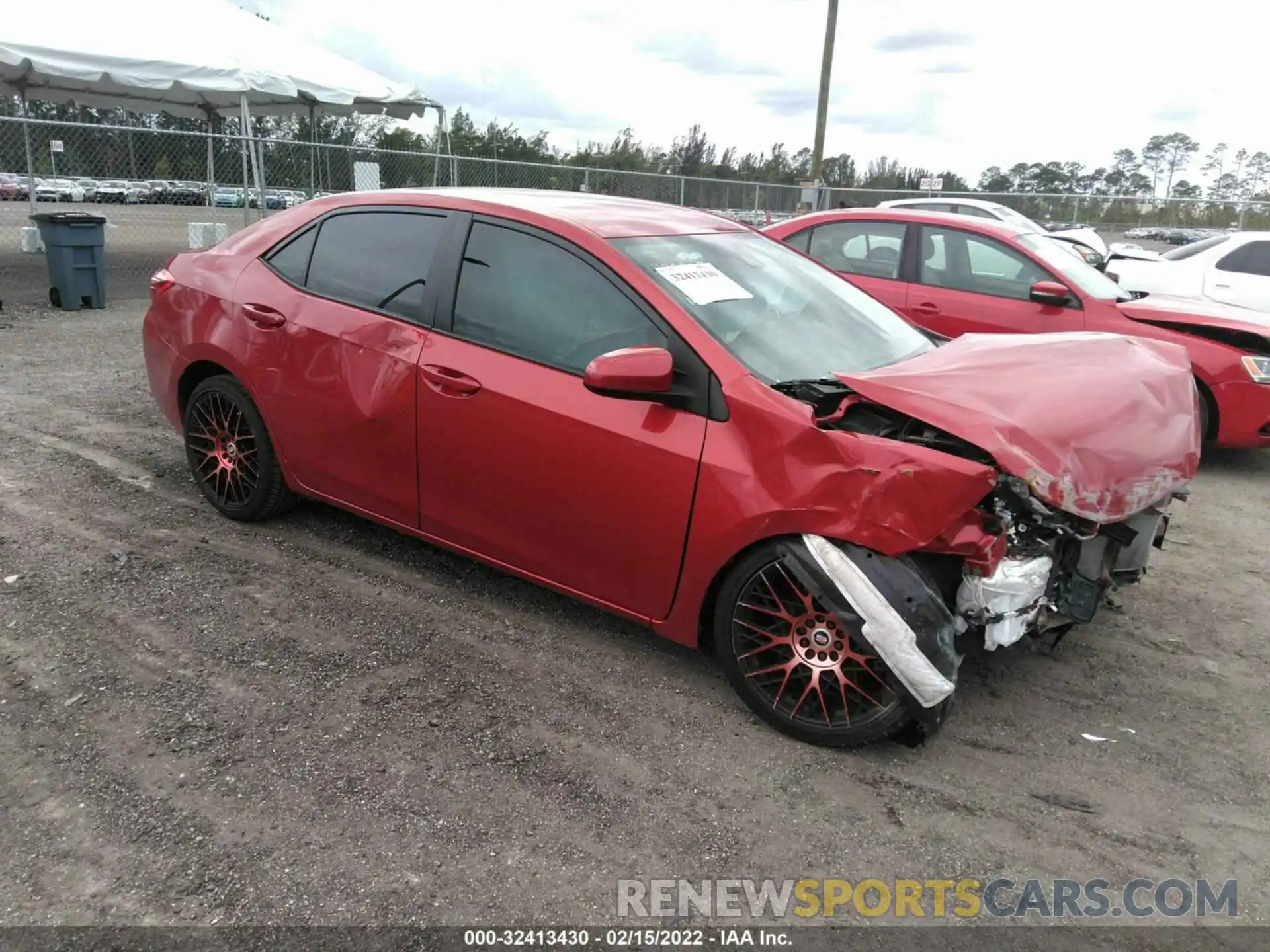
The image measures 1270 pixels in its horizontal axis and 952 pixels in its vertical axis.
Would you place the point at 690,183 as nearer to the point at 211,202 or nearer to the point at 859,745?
the point at 211,202

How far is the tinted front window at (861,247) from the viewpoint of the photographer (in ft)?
24.0

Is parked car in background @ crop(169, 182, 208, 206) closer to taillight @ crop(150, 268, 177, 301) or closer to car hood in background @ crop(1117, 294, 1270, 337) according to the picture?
taillight @ crop(150, 268, 177, 301)

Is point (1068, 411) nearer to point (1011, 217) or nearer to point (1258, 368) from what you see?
point (1258, 368)

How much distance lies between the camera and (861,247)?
7465 millimetres

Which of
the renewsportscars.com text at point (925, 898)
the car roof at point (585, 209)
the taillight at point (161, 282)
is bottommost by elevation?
the renewsportscars.com text at point (925, 898)

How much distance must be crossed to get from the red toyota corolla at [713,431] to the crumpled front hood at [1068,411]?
1cm

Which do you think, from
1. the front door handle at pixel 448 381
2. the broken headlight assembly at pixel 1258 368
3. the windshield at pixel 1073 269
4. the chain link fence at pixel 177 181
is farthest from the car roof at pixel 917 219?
the chain link fence at pixel 177 181

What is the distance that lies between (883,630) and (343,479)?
A: 2.43m

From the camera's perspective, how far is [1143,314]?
21.5 ft

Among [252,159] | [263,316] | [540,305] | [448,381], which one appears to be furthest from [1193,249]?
[252,159]

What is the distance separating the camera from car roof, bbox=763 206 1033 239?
7.08m

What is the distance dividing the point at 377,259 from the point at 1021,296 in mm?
4933

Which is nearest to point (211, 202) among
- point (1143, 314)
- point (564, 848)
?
point (1143, 314)

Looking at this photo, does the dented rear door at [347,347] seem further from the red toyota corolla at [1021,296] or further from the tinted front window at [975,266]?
the tinted front window at [975,266]
